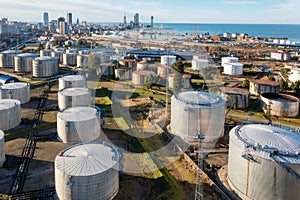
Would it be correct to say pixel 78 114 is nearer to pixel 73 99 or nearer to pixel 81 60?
pixel 73 99

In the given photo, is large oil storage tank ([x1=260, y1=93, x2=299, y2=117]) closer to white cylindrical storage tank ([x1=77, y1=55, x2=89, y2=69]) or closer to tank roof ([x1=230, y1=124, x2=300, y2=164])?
tank roof ([x1=230, y1=124, x2=300, y2=164])

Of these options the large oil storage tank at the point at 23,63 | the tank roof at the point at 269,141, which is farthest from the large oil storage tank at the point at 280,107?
the large oil storage tank at the point at 23,63

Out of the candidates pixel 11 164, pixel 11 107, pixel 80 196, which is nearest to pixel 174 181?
pixel 80 196

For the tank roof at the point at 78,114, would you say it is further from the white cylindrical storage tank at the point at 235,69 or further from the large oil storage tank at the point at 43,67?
the white cylindrical storage tank at the point at 235,69

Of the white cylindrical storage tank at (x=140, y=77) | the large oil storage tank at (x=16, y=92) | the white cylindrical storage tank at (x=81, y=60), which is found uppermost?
the white cylindrical storage tank at (x=81, y=60)

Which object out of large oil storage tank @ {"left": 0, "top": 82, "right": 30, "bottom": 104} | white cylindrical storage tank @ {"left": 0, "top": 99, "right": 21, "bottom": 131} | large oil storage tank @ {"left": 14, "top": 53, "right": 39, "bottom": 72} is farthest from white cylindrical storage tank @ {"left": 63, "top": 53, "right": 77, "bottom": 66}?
white cylindrical storage tank @ {"left": 0, "top": 99, "right": 21, "bottom": 131}

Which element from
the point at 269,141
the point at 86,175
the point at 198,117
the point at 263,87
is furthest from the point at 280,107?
the point at 86,175
